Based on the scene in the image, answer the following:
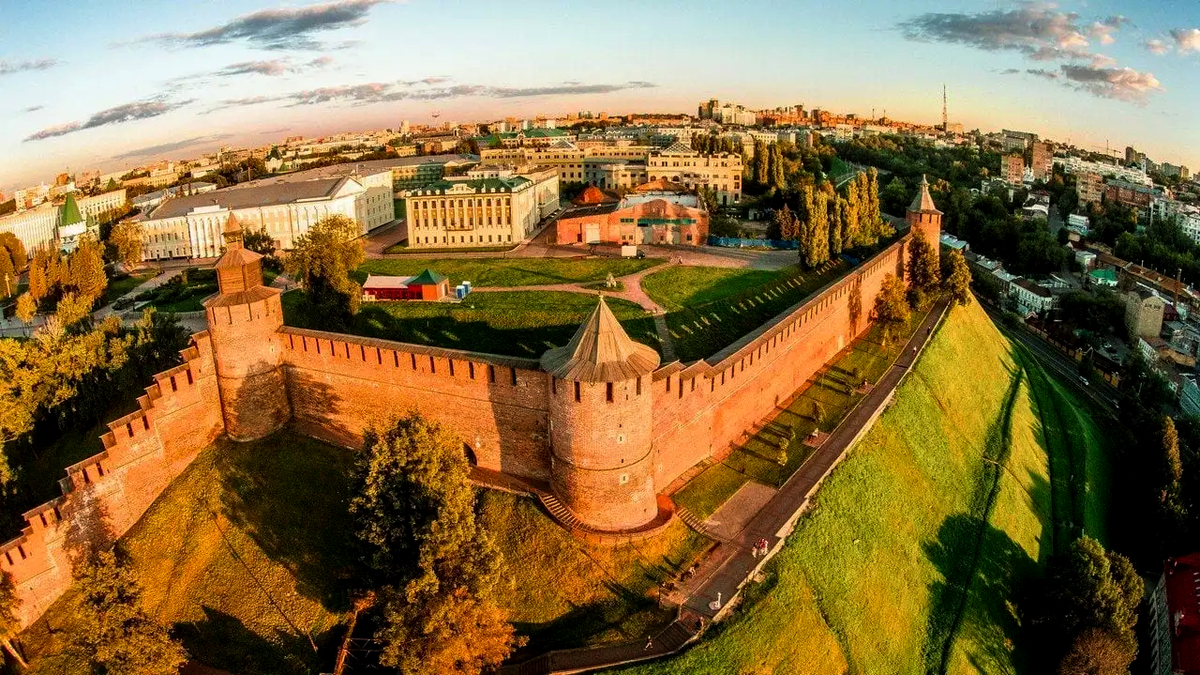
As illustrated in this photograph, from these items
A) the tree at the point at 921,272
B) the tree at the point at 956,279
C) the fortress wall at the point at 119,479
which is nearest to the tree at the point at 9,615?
the fortress wall at the point at 119,479

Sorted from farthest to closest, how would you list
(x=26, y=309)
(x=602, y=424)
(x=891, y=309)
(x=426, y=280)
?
(x=26, y=309), (x=891, y=309), (x=426, y=280), (x=602, y=424)

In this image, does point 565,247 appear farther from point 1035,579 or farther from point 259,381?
point 1035,579

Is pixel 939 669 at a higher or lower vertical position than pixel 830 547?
lower

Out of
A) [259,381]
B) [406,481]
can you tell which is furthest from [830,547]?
[259,381]

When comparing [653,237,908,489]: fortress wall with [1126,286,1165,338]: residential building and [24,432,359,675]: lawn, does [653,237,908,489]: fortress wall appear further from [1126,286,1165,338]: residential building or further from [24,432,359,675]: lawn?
[1126,286,1165,338]: residential building

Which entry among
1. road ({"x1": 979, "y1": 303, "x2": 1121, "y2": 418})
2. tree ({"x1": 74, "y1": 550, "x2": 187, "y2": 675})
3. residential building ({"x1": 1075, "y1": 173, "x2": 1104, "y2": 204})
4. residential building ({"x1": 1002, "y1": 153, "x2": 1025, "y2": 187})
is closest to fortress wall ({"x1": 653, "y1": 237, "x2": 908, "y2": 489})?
tree ({"x1": 74, "y1": 550, "x2": 187, "y2": 675})

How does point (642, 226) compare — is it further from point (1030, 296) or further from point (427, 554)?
point (1030, 296)

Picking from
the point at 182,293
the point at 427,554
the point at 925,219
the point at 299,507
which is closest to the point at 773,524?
the point at 427,554
